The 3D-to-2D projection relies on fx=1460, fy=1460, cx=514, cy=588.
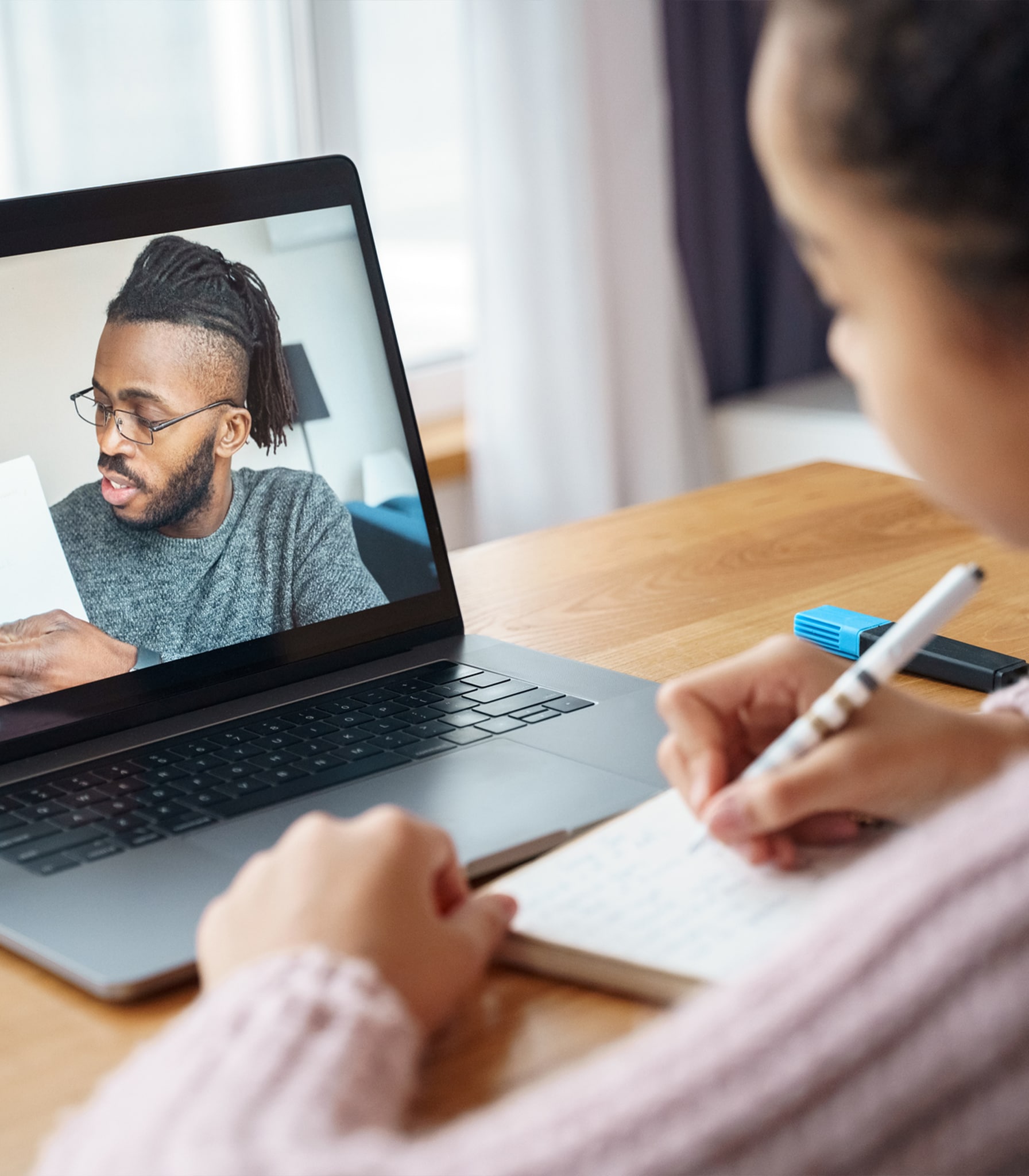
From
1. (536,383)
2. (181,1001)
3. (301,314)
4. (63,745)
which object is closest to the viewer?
(181,1001)

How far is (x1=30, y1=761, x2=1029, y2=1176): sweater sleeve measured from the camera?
38 centimetres

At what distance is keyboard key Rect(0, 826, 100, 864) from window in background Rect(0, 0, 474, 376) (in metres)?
1.44

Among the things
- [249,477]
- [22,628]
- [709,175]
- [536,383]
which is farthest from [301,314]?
[709,175]

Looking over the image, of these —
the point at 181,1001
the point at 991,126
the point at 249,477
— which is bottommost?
the point at 181,1001

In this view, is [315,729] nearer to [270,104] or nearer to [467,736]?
[467,736]

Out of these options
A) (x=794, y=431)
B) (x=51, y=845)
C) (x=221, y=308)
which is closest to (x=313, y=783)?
(x=51, y=845)

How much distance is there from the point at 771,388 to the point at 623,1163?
2458mm

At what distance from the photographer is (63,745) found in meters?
0.81

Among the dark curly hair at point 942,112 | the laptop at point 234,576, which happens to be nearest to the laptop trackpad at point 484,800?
the laptop at point 234,576

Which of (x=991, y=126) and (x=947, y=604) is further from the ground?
(x=991, y=126)

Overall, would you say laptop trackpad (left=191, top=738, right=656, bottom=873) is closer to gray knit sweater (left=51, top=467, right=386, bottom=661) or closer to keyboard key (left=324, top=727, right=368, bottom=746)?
keyboard key (left=324, top=727, right=368, bottom=746)

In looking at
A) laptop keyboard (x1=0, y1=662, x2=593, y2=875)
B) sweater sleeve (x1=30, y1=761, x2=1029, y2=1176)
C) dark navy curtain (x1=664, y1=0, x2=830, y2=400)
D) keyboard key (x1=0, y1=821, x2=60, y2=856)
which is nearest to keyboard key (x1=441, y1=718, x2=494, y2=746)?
laptop keyboard (x1=0, y1=662, x2=593, y2=875)

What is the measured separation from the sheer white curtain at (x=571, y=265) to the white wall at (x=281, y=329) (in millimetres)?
1322

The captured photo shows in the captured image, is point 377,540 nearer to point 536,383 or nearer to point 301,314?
point 301,314
